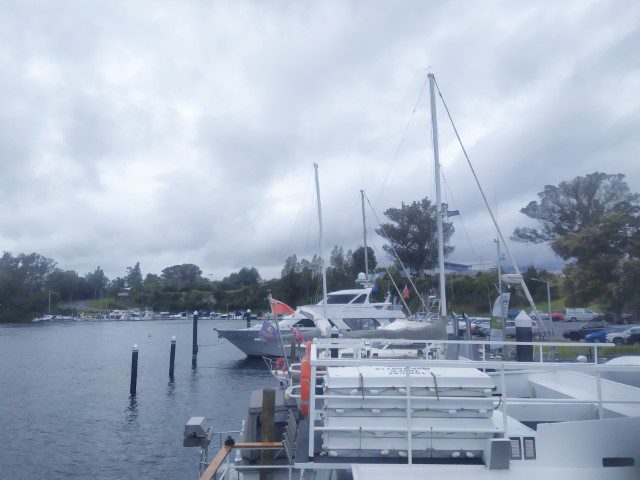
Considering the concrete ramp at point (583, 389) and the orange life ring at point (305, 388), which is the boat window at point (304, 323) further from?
the orange life ring at point (305, 388)

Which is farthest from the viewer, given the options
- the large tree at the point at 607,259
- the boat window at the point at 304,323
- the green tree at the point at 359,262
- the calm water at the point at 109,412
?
the green tree at the point at 359,262

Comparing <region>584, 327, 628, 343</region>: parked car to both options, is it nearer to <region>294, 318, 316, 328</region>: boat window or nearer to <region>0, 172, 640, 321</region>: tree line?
<region>0, 172, 640, 321</region>: tree line

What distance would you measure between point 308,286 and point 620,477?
200ft

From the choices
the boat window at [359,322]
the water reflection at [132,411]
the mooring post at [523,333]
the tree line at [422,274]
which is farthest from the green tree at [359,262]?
the mooring post at [523,333]

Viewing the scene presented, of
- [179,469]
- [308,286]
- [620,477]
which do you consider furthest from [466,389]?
[308,286]

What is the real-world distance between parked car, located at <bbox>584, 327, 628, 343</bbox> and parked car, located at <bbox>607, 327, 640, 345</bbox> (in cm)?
51

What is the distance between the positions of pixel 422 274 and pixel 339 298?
33.1 metres

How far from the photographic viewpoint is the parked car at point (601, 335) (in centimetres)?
3350

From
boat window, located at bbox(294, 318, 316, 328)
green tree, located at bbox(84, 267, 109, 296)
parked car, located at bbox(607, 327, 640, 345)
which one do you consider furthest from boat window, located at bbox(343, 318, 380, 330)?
green tree, located at bbox(84, 267, 109, 296)

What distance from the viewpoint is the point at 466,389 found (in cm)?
635

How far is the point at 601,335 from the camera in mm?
34031

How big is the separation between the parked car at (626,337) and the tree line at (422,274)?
3397mm

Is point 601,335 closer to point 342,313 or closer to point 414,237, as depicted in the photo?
point 342,313

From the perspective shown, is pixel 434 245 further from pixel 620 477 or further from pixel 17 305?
pixel 17 305
